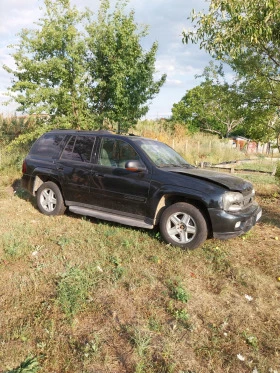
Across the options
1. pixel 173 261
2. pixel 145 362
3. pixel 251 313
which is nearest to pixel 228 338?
pixel 251 313

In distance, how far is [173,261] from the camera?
13.0 ft

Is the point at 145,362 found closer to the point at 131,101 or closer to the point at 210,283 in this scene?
the point at 210,283

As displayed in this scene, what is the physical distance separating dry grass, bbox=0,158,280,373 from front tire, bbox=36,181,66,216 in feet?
2.70

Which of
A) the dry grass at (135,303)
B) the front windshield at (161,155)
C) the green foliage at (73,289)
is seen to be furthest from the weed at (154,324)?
the front windshield at (161,155)

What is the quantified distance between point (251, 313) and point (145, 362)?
128 cm

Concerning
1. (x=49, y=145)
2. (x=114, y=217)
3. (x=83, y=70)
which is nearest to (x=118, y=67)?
(x=83, y=70)

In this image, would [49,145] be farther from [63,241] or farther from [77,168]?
[63,241]

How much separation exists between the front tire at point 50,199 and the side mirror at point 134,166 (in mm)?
1846

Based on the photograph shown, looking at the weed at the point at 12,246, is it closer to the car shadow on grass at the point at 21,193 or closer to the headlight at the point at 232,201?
the car shadow on grass at the point at 21,193

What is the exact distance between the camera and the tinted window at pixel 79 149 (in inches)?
213

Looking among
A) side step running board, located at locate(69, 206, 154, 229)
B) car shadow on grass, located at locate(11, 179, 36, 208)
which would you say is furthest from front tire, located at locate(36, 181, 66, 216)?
car shadow on grass, located at locate(11, 179, 36, 208)

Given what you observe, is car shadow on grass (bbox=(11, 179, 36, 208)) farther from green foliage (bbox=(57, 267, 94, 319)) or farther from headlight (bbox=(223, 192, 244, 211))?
headlight (bbox=(223, 192, 244, 211))

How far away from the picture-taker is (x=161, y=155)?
524cm

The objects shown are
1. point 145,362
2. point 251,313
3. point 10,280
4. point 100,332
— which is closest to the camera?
point 145,362
